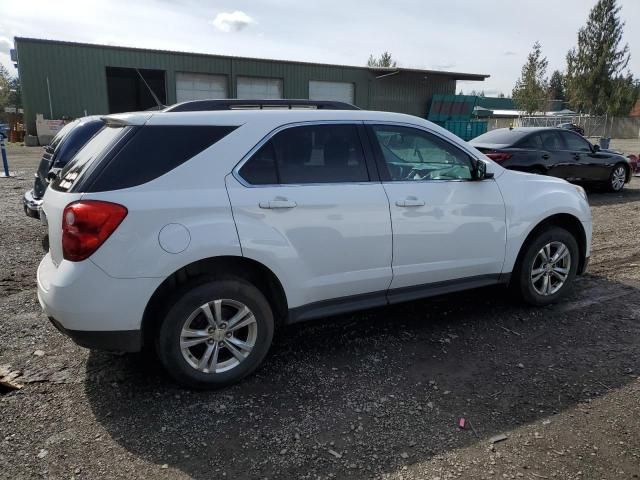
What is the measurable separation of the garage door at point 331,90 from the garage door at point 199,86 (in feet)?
18.0

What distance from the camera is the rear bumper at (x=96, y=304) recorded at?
2812mm

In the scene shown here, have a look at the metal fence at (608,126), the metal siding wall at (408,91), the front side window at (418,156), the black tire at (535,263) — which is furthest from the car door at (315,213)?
the metal fence at (608,126)

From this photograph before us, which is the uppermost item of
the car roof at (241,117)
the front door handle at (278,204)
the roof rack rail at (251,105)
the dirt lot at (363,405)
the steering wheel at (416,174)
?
the roof rack rail at (251,105)

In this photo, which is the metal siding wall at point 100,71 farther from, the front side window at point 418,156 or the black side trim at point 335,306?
the black side trim at point 335,306

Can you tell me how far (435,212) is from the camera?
3.83 meters

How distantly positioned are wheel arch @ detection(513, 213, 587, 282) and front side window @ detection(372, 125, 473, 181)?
944mm

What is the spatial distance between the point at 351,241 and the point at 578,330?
86.3 inches

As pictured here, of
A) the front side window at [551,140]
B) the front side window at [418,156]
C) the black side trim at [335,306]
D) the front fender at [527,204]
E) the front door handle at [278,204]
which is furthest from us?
the front side window at [551,140]

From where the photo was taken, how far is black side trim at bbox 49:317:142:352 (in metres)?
2.89

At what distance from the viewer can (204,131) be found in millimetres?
3168

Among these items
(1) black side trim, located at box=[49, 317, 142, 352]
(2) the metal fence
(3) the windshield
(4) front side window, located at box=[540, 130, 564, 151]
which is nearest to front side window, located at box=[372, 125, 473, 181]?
(3) the windshield

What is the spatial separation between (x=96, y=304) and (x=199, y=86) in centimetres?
2765

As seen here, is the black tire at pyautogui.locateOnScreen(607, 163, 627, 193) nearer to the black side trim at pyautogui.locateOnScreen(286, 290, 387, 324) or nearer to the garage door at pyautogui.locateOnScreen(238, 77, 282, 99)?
the black side trim at pyautogui.locateOnScreen(286, 290, 387, 324)

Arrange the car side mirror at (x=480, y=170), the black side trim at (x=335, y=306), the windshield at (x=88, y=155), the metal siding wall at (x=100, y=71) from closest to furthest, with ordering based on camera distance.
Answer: the windshield at (x=88, y=155), the black side trim at (x=335, y=306), the car side mirror at (x=480, y=170), the metal siding wall at (x=100, y=71)
